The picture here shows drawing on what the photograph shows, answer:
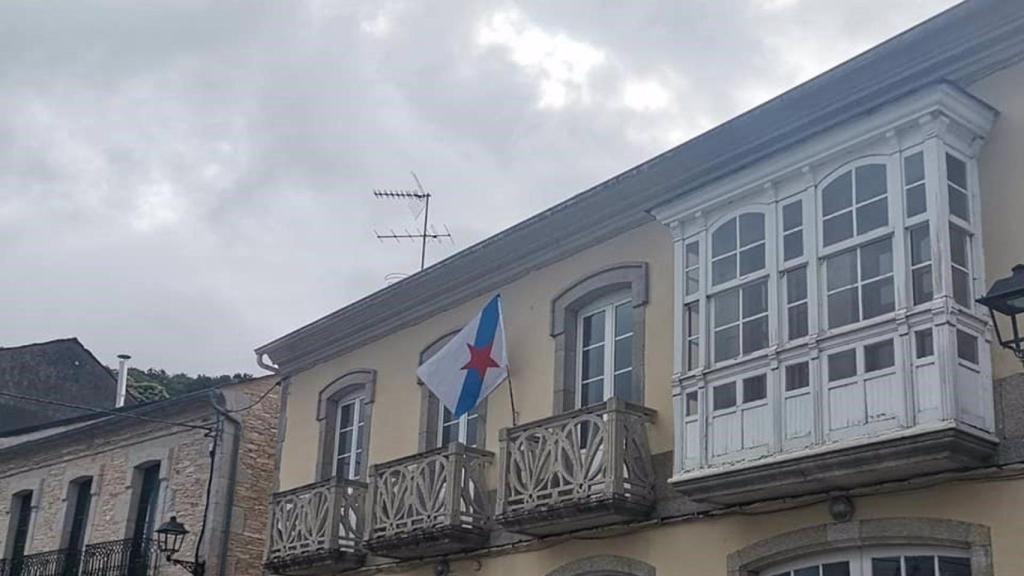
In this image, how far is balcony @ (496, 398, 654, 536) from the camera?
1205 centimetres

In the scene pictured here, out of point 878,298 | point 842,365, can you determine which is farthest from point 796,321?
point 878,298

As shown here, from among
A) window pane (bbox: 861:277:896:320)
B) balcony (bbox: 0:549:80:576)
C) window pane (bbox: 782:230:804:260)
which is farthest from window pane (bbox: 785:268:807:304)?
balcony (bbox: 0:549:80:576)

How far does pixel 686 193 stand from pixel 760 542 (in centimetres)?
323

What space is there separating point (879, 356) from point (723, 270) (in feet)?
6.67

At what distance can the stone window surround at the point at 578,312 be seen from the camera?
13062 mm

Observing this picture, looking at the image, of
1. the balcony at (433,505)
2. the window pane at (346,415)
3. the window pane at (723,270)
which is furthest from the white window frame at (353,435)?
the window pane at (723,270)

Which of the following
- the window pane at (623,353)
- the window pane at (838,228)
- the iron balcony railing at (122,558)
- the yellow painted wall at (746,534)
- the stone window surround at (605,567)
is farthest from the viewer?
the iron balcony railing at (122,558)

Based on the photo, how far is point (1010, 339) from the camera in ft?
31.8

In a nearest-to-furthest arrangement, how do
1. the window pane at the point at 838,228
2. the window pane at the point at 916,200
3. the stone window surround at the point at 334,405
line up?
the window pane at the point at 916,200, the window pane at the point at 838,228, the stone window surround at the point at 334,405

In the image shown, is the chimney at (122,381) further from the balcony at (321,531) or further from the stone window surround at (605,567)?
the stone window surround at (605,567)

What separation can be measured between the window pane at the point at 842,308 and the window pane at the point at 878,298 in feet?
0.29

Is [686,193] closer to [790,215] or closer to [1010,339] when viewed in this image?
[790,215]

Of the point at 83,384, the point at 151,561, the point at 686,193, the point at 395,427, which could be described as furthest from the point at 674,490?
the point at 83,384

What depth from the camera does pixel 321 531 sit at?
621 inches
